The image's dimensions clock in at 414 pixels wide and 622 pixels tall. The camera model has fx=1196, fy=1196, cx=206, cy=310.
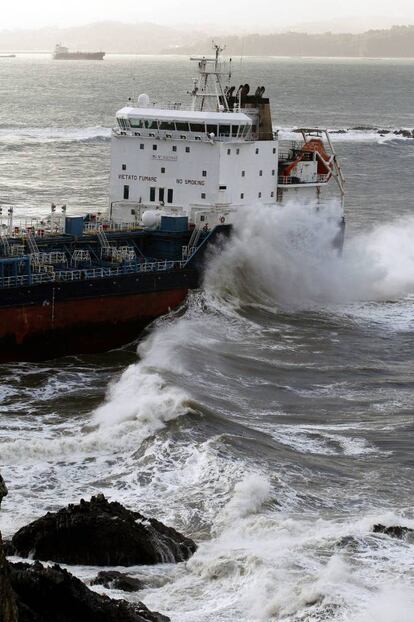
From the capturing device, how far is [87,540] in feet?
55.1

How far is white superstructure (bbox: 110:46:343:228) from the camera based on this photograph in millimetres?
35281

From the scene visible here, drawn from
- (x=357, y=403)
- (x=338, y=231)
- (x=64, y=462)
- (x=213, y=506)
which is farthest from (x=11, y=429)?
(x=338, y=231)

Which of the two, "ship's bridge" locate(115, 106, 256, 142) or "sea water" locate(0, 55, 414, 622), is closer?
"sea water" locate(0, 55, 414, 622)

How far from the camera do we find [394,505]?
19.8 meters

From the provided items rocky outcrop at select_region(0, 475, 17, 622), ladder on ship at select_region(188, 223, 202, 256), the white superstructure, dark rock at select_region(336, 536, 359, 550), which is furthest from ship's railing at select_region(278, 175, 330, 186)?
rocky outcrop at select_region(0, 475, 17, 622)

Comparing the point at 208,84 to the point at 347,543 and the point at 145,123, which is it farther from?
the point at 347,543

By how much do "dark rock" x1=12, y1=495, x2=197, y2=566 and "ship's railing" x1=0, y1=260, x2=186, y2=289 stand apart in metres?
13.1

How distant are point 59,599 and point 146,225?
21873 millimetres

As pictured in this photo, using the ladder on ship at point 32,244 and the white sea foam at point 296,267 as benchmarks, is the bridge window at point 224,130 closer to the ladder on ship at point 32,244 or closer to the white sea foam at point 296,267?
the white sea foam at point 296,267

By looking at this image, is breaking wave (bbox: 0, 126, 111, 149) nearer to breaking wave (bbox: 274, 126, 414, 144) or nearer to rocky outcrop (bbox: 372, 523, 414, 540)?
breaking wave (bbox: 274, 126, 414, 144)

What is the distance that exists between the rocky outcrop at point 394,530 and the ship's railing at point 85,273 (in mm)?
13796

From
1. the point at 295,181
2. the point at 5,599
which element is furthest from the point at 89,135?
the point at 5,599

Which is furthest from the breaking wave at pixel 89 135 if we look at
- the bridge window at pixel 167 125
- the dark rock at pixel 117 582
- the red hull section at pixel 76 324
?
the dark rock at pixel 117 582

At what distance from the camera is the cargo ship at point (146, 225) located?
3023 cm
